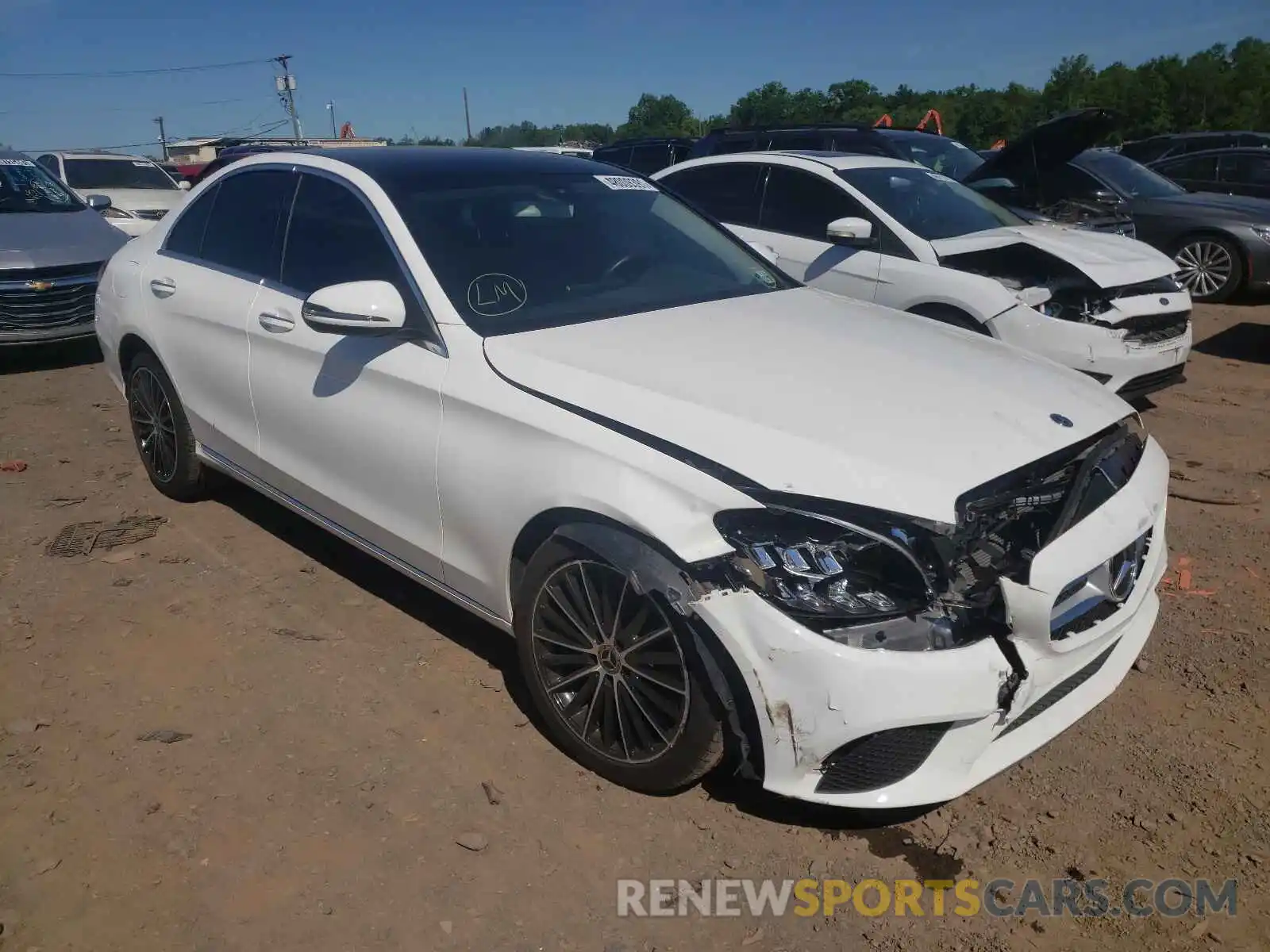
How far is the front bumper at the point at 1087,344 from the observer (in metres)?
5.66

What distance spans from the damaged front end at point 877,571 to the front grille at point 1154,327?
415 centimetres

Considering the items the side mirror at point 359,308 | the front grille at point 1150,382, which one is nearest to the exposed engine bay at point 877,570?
the side mirror at point 359,308

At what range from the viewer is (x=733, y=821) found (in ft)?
8.84

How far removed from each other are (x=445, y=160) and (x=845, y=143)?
6922 millimetres

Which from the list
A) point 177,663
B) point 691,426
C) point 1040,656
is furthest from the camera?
point 177,663

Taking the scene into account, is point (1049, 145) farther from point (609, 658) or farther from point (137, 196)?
point (137, 196)

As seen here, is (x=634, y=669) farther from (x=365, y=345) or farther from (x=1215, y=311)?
(x=1215, y=311)

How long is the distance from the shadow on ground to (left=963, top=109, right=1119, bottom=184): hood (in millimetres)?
2086

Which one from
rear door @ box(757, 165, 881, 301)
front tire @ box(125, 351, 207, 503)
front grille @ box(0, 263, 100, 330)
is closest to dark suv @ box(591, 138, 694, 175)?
rear door @ box(757, 165, 881, 301)

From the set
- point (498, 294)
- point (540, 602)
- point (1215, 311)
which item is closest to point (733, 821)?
point (540, 602)

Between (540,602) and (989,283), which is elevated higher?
(989,283)

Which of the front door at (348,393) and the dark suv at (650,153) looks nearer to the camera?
the front door at (348,393)

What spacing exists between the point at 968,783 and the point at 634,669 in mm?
909

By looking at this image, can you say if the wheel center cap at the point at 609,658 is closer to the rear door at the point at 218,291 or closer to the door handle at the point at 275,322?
the door handle at the point at 275,322
